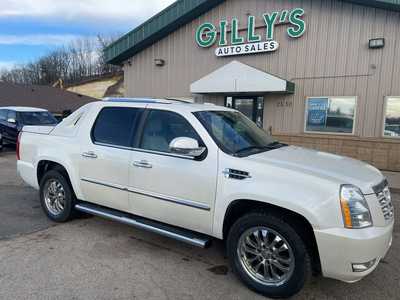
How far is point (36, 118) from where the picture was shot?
42.5ft

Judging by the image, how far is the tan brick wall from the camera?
858 cm

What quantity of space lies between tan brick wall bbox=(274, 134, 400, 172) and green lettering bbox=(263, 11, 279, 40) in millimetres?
3544

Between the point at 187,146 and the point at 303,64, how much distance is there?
7.93 m

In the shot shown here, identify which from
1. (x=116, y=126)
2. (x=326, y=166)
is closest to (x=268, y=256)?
(x=326, y=166)

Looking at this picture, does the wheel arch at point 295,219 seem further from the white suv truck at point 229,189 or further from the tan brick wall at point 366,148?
the tan brick wall at point 366,148

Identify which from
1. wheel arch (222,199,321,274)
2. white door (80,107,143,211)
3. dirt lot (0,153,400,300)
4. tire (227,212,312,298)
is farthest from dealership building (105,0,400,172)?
tire (227,212,312,298)

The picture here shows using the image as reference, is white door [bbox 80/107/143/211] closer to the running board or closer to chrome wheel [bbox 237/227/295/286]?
the running board

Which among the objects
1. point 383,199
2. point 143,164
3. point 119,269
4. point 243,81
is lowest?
point 119,269

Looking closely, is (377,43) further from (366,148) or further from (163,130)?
(163,130)

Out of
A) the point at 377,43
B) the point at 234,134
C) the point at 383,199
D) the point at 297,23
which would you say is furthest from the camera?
the point at 297,23

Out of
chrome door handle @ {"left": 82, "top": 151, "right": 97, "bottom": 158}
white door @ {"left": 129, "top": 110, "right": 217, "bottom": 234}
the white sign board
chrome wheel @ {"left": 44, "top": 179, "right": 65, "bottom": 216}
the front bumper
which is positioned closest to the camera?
the front bumper

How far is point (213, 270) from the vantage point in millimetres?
3369

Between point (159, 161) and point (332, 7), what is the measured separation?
332 inches

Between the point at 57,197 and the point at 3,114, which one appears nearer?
the point at 57,197
